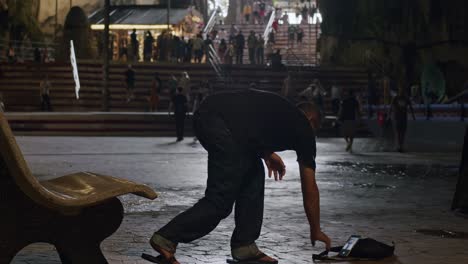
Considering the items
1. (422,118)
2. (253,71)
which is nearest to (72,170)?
(422,118)

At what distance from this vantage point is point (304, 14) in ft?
178

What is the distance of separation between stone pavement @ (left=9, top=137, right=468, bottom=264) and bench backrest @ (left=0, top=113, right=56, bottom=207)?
1.72 metres

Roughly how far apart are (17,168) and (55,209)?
12.8 inches

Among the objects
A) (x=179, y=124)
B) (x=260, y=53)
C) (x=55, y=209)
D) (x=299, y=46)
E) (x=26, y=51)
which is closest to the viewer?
(x=55, y=209)

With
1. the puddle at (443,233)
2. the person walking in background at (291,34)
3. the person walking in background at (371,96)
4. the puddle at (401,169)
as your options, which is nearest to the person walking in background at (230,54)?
the person walking in background at (371,96)

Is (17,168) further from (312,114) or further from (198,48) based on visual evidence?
(198,48)

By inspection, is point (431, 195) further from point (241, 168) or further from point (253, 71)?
point (253, 71)

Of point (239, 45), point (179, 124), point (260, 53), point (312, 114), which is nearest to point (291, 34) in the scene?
point (260, 53)

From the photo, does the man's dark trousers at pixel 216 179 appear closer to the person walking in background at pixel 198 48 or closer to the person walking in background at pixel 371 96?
the person walking in background at pixel 371 96

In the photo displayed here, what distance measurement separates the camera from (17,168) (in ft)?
13.6

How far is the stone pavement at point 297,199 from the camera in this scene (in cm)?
650

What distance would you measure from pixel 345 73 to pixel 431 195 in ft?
90.5

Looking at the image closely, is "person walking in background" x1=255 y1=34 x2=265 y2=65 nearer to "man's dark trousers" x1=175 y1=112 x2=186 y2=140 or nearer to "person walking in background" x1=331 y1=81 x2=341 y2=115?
"person walking in background" x1=331 y1=81 x2=341 y2=115

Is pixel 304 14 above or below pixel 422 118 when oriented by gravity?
above
